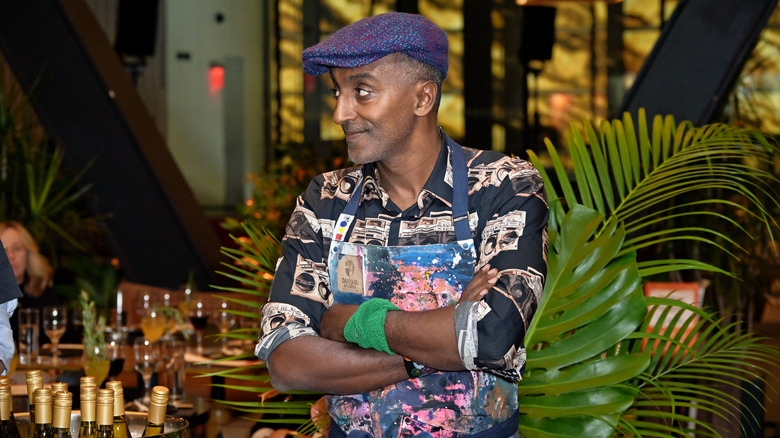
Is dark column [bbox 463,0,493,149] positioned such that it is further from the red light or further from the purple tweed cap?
the purple tweed cap

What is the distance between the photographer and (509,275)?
61.4 inches

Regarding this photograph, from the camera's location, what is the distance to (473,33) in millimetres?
12406

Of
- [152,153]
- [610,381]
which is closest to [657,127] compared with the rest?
[610,381]

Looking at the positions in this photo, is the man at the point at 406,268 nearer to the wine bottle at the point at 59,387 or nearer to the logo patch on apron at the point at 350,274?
the logo patch on apron at the point at 350,274

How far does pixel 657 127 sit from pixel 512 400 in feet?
3.06

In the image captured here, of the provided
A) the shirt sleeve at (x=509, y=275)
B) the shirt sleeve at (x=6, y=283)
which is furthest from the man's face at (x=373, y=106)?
the shirt sleeve at (x=6, y=283)

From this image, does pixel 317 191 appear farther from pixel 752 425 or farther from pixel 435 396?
pixel 752 425

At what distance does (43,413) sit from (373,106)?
0.75 meters

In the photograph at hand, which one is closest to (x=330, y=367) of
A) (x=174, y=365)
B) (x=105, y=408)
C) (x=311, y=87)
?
(x=105, y=408)

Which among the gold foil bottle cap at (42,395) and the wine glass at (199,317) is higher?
the gold foil bottle cap at (42,395)

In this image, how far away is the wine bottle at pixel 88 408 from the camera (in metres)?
1.38

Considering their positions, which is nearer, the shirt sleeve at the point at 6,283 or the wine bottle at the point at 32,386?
the wine bottle at the point at 32,386

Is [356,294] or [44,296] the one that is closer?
[356,294]

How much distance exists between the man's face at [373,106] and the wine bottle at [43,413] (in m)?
0.65
